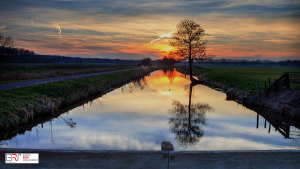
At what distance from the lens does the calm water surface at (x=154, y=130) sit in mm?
10188

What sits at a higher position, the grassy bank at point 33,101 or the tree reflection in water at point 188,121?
the grassy bank at point 33,101

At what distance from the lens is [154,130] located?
1257 cm

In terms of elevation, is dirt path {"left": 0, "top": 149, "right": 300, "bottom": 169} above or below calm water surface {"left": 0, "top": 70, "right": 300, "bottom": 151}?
above

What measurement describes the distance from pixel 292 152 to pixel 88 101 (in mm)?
18449

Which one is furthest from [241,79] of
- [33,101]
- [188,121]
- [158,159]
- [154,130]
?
[158,159]

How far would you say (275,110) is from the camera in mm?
16469

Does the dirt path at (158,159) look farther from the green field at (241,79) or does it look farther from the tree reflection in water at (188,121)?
the green field at (241,79)

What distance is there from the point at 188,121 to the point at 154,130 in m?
3.42

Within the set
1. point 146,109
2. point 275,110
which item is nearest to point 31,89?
point 146,109

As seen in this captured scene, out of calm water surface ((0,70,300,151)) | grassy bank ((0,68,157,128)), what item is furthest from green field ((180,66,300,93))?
grassy bank ((0,68,157,128))

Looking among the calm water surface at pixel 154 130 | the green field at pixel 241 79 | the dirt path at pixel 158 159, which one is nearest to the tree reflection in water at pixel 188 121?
the calm water surface at pixel 154 130

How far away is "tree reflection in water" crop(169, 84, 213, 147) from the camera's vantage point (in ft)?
37.0

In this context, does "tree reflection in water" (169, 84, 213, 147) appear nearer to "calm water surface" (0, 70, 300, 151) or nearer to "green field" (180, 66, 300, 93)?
"calm water surface" (0, 70, 300, 151)

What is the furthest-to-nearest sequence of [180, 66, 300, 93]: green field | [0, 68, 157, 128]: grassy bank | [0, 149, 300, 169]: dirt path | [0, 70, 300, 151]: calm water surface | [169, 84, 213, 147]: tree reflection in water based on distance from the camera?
1. [180, 66, 300, 93]: green field
2. [0, 68, 157, 128]: grassy bank
3. [169, 84, 213, 147]: tree reflection in water
4. [0, 70, 300, 151]: calm water surface
5. [0, 149, 300, 169]: dirt path
